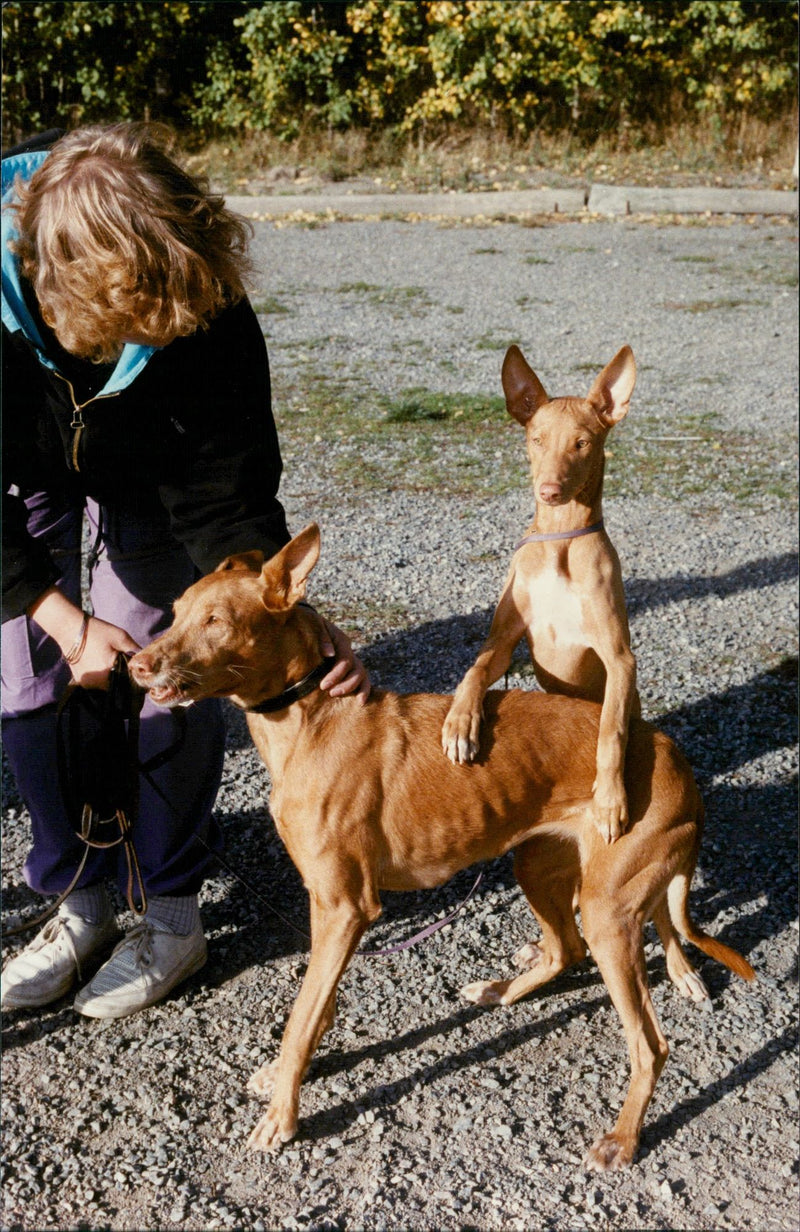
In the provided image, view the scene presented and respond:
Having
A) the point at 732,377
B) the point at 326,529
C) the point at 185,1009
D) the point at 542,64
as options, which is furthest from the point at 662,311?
the point at 185,1009

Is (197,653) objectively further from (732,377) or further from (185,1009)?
(732,377)

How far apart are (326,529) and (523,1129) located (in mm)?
4278

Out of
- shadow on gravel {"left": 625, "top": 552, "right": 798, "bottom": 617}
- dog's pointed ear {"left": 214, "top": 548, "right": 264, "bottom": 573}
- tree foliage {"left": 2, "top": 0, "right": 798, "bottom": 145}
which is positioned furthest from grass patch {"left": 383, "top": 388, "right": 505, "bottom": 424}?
tree foliage {"left": 2, "top": 0, "right": 798, "bottom": 145}

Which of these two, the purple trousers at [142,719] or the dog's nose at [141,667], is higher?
the dog's nose at [141,667]

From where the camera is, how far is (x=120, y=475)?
9.82 feet

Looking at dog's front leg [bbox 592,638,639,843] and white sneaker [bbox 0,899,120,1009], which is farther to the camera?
white sneaker [bbox 0,899,120,1009]

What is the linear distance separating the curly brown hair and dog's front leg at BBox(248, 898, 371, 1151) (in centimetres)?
149

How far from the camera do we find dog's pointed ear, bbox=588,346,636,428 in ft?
9.29

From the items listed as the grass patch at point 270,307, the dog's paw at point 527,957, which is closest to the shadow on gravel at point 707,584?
the dog's paw at point 527,957

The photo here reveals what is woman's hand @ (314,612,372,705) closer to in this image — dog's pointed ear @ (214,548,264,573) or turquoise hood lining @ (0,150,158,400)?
dog's pointed ear @ (214,548,264,573)

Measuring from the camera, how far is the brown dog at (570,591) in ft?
9.05

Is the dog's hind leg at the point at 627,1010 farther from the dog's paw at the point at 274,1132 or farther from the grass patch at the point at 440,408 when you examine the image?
the grass patch at the point at 440,408

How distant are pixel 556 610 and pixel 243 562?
2.81 feet

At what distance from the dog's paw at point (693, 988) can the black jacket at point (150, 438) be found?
1.80 meters
